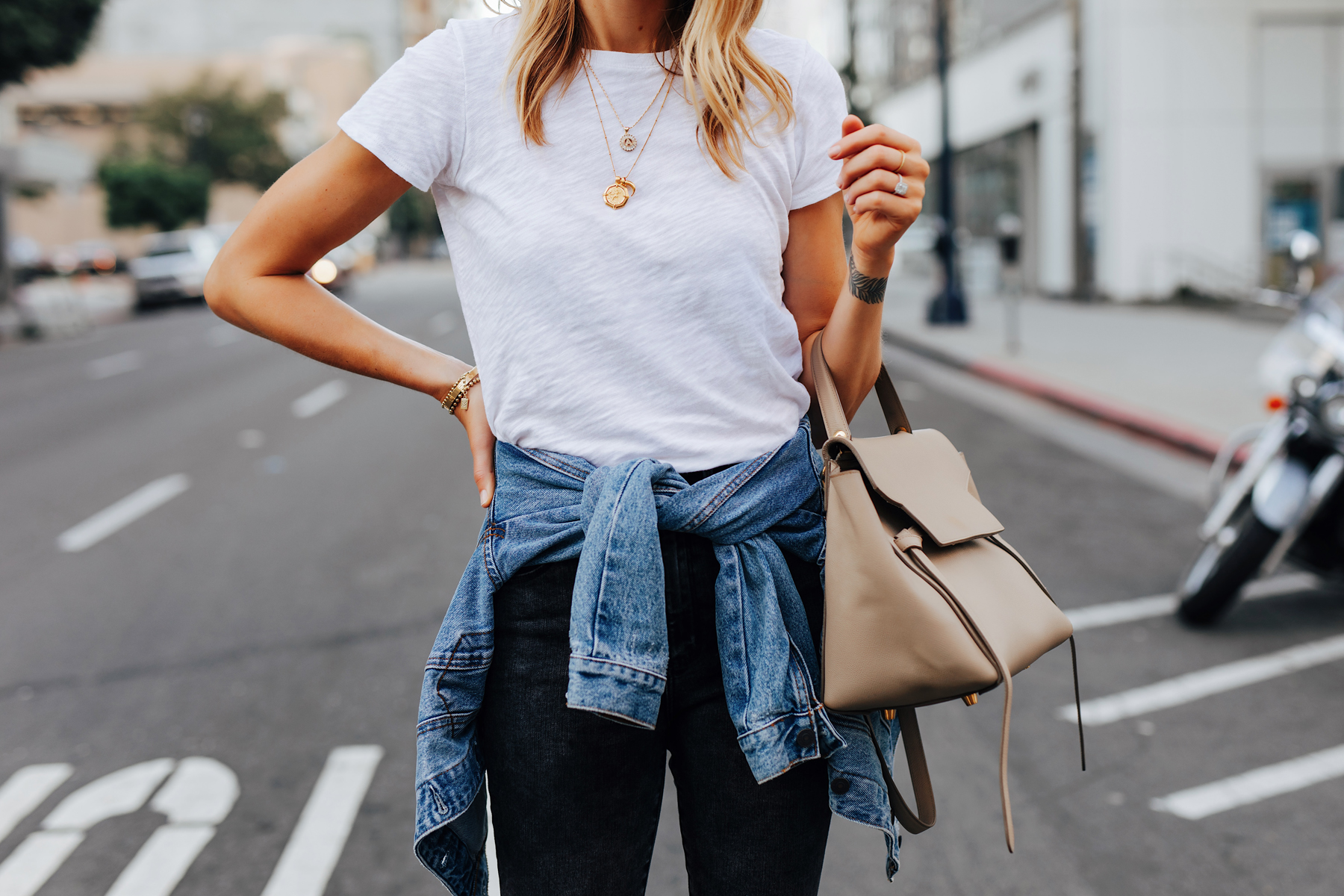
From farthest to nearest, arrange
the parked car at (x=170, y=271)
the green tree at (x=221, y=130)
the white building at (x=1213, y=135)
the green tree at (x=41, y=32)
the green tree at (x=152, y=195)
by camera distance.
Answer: the green tree at (x=221, y=130) → the green tree at (x=152, y=195) → the parked car at (x=170, y=271) → the white building at (x=1213, y=135) → the green tree at (x=41, y=32)

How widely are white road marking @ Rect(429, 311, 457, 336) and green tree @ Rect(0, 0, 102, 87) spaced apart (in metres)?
7.94

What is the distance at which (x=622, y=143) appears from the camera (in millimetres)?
1460

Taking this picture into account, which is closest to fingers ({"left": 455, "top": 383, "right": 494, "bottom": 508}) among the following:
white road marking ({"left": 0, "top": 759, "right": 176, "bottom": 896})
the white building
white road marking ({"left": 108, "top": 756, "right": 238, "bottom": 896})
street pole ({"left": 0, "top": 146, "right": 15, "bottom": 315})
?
white road marking ({"left": 108, "top": 756, "right": 238, "bottom": 896})

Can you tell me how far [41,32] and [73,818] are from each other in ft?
68.7

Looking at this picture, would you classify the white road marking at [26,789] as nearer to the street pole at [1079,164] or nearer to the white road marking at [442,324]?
the white road marking at [442,324]

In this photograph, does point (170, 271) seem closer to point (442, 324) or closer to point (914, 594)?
point (442, 324)

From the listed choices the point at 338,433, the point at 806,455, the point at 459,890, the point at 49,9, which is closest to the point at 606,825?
the point at 459,890

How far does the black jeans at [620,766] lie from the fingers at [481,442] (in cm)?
18

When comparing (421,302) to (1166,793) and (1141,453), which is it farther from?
(1166,793)

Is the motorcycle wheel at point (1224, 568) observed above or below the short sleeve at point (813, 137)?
below

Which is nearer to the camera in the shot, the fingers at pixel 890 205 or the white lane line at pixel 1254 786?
the fingers at pixel 890 205

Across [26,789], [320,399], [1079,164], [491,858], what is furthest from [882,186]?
[1079,164]

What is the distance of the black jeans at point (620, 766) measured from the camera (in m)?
1.45

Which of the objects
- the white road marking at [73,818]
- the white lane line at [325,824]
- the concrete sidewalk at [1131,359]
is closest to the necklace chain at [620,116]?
the white lane line at [325,824]
